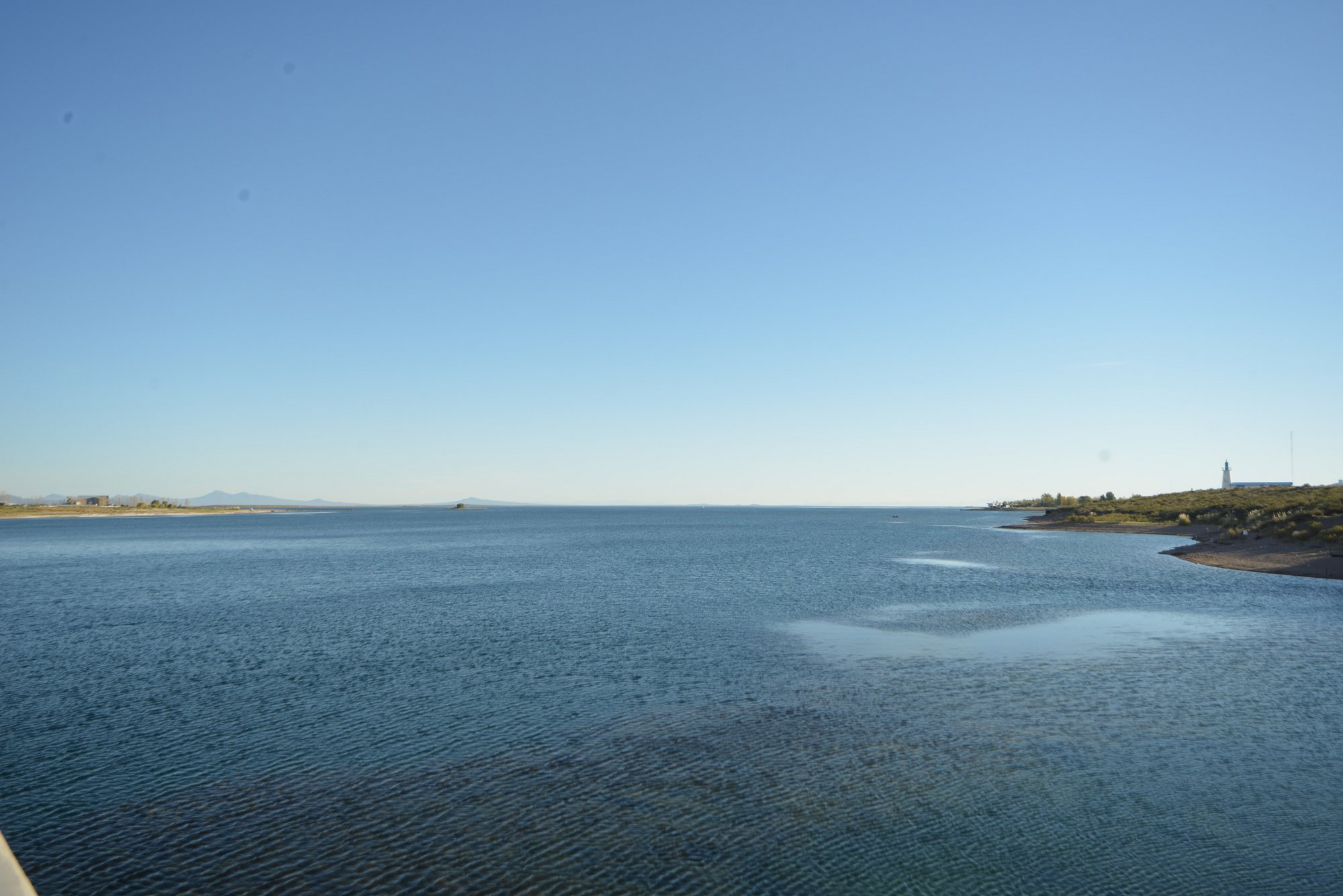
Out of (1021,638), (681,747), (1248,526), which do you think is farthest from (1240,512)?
(681,747)

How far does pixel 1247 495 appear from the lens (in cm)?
13225

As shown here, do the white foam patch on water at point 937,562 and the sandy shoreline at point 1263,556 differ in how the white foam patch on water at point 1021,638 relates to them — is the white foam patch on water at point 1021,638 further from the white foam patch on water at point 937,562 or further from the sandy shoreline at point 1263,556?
the white foam patch on water at point 937,562

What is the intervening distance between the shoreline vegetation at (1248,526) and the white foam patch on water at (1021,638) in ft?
87.7

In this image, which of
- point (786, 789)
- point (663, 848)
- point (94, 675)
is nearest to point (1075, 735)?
point (786, 789)

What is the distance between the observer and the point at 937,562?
242 feet

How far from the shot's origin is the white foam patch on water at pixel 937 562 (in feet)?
228

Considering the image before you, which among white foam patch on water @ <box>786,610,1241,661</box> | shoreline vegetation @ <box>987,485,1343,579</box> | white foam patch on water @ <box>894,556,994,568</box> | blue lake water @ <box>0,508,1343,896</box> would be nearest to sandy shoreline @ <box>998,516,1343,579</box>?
shoreline vegetation @ <box>987,485,1343,579</box>

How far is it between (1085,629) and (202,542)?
126m

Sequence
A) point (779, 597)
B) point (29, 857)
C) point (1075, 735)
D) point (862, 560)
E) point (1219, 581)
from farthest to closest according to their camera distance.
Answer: point (862, 560)
point (1219, 581)
point (779, 597)
point (1075, 735)
point (29, 857)

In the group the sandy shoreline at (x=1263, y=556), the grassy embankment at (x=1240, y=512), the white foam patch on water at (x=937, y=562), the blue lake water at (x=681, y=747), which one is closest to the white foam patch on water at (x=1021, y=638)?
the blue lake water at (x=681, y=747)

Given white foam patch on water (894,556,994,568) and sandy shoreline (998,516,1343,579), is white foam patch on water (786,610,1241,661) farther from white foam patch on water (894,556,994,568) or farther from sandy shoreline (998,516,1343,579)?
white foam patch on water (894,556,994,568)

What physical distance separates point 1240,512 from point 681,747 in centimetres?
10979

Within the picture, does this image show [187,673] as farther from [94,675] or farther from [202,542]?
[202,542]

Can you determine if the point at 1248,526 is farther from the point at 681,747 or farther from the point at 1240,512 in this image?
the point at 681,747
